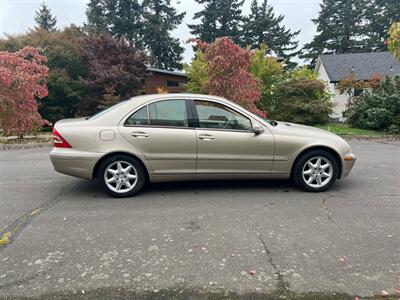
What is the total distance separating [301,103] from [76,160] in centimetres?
1333

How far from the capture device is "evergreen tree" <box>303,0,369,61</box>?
142ft

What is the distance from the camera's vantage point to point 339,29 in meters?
43.2

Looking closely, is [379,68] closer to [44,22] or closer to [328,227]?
[328,227]

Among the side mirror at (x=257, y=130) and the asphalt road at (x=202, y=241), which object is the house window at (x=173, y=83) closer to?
the asphalt road at (x=202, y=241)

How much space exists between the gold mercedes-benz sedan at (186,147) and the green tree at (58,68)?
17692 mm

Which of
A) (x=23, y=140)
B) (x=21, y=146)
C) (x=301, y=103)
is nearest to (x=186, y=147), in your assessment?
(x=21, y=146)

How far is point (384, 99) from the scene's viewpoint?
1326 cm

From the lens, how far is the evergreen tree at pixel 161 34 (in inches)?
1534

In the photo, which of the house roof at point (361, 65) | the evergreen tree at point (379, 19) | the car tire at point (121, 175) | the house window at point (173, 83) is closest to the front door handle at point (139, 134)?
the car tire at point (121, 175)

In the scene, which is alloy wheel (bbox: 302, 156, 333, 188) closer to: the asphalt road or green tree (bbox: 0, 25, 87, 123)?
the asphalt road

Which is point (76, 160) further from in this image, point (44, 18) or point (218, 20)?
point (44, 18)

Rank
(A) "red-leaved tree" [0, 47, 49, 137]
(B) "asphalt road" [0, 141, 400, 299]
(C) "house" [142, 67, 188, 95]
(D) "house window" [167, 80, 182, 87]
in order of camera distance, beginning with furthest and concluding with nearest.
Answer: (D) "house window" [167, 80, 182, 87] → (C) "house" [142, 67, 188, 95] → (A) "red-leaved tree" [0, 47, 49, 137] → (B) "asphalt road" [0, 141, 400, 299]

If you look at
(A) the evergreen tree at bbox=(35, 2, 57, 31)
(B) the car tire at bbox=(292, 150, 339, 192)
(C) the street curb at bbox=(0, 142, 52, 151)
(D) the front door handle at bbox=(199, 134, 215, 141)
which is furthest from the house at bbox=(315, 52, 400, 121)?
(A) the evergreen tree at bbox=(35, 2, 57, 31)

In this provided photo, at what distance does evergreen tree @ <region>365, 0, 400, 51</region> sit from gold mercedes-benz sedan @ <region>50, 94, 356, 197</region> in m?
45.6
